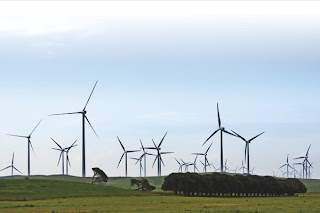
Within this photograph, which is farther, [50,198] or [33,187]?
[33,187]

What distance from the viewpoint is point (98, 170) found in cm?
19862

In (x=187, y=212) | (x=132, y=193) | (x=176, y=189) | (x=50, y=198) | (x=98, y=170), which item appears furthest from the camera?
(x=98, y=170)

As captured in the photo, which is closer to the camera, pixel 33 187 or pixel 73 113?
pixel 33 187

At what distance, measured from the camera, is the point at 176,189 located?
18200 cm

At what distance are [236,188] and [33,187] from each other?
63118 millimetres

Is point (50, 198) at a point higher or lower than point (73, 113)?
lower

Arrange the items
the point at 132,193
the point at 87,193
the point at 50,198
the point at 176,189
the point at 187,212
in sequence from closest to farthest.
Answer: the point at 187,212 < the point at 50,198 < the point at 87,193 < the point at 132,193 < the point at 176,189

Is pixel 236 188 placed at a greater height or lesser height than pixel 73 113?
lesser

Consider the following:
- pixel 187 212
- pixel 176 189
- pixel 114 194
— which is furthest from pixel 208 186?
pixel 187 212

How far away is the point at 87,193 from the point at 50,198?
16851 mm

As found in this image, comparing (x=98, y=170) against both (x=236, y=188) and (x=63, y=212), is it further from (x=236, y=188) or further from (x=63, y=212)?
(x=63, y=212)

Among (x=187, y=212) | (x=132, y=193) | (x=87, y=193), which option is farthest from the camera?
(x=132, y=193)

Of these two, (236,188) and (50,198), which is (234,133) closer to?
(236,188)

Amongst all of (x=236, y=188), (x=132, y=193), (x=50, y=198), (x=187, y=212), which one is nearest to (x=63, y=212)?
(x=187, y=212)
